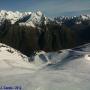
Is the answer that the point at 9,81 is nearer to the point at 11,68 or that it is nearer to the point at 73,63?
the point at 11,68

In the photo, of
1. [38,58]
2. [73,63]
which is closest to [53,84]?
[73,63]

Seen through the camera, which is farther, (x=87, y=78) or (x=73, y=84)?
(x=87, y=78)

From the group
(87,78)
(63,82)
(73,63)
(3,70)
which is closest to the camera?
(63,82)

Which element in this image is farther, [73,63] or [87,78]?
[73,63]

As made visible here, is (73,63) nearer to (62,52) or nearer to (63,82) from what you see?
(63,82)

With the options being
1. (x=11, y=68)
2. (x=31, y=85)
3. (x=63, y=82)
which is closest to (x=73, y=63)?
(x=11, y=68)

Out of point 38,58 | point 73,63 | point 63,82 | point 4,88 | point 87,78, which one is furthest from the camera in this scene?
point 38,58

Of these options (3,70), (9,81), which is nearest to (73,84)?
(9,81)

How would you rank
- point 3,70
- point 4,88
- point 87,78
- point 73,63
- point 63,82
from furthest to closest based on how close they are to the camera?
point 73,63 → point 3,70 → point 87,78 → point 63,82 → point 4,88

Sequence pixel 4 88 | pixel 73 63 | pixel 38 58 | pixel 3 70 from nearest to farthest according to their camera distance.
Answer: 1. pixel 4 88
2. pixel 3 70
3. pixel 73 63
4. pixel 38 58
